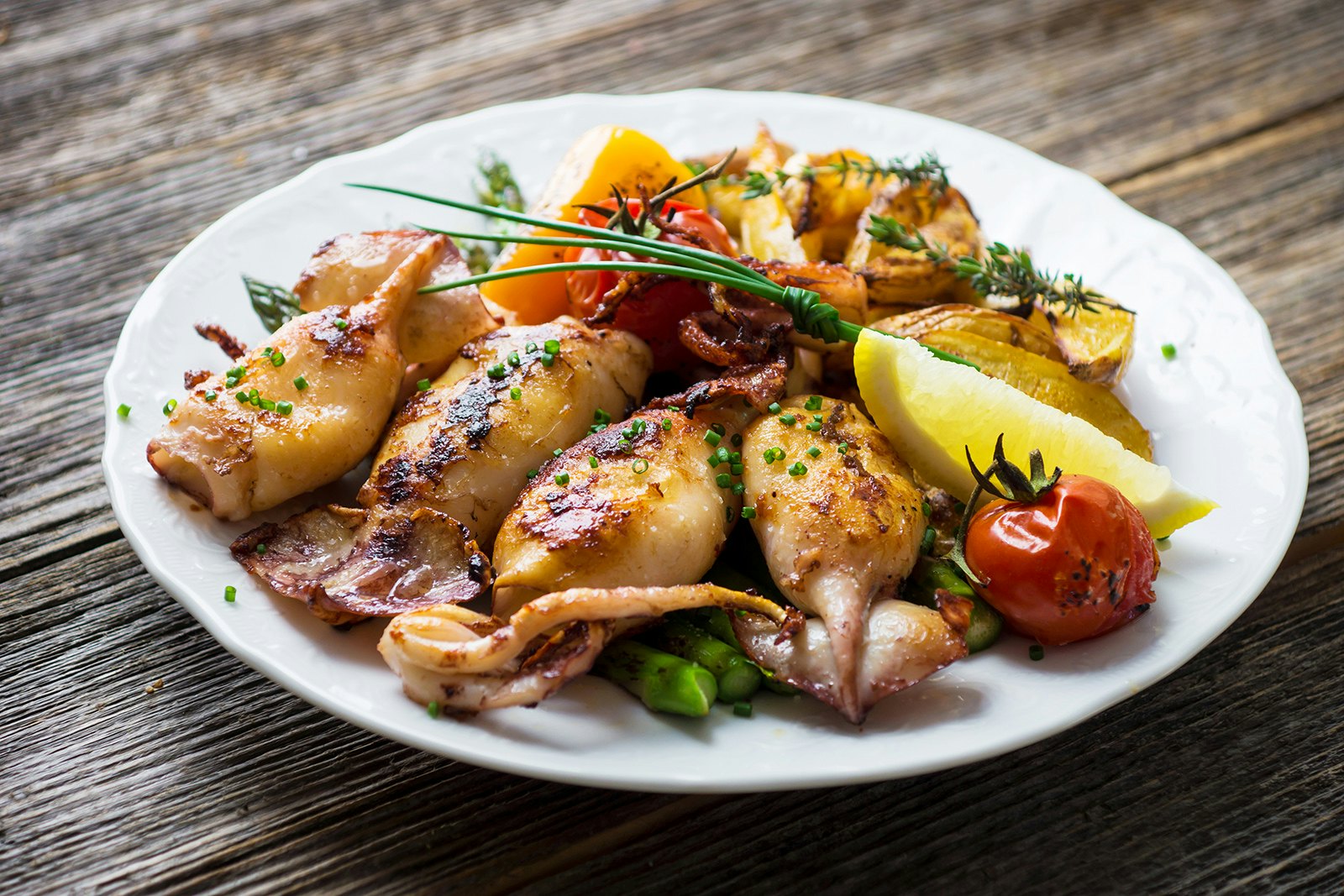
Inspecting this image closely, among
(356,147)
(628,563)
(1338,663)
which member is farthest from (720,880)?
(356,147)

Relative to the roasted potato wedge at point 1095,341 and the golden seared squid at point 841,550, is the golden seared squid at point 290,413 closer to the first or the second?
the golden seared squid at point 841,550

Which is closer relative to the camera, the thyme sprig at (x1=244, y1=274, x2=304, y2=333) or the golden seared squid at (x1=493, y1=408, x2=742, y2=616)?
Result: the golden seared squid at (x1=493, y1=408, x2=742, y2=616)

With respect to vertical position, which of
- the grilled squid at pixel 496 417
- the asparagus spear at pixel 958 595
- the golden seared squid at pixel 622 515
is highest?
the grilled squid at pixel 496 417

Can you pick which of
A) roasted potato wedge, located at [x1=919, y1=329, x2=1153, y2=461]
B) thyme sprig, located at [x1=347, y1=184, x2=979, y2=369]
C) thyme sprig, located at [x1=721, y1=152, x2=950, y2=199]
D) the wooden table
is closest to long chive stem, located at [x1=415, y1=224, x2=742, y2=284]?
thyme sprig, located at [x1=347, y1=184, x2=979, y2=369]

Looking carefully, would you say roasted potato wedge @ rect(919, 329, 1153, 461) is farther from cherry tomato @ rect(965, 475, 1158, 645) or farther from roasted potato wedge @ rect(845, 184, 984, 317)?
cherry tomato @ rect(965, 475, 1158, 645)

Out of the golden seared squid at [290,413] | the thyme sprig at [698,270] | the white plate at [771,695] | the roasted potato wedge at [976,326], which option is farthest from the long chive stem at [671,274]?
the white plate at [771,695]

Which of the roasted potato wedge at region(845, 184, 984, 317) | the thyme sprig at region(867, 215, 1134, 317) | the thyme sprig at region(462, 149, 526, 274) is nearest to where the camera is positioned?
the thyme sprig at region(867, 215, 1134, 317)

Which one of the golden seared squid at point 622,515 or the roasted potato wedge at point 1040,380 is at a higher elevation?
the golden seared squid at point 622,515

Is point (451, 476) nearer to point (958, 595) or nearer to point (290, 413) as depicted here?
point (290, 413)
